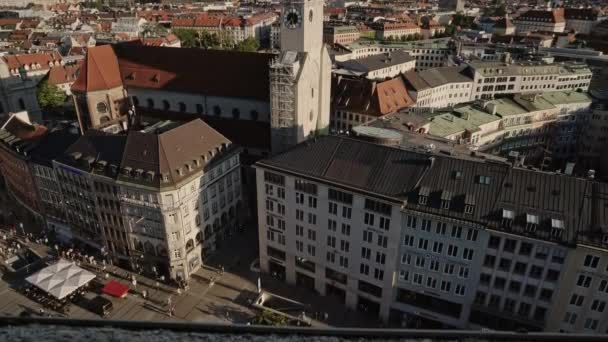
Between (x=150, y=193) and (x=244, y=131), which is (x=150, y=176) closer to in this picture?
(x=150, y=193)

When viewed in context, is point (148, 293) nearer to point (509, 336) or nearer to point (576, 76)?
point (509, 336)

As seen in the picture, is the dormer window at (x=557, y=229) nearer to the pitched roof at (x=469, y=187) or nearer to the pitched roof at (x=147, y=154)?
the pitched roof at (x=469, y=187)

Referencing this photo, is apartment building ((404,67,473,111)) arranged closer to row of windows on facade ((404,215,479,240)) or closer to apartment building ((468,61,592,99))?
apartment building ((468,61,592,99))

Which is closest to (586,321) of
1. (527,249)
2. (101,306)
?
(527,249)

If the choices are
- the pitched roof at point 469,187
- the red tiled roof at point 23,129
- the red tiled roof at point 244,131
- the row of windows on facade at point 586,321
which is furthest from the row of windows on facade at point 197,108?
the row of windows on facade at point 586,321

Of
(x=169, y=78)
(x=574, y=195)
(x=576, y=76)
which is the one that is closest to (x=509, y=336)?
(x=574, y=195)

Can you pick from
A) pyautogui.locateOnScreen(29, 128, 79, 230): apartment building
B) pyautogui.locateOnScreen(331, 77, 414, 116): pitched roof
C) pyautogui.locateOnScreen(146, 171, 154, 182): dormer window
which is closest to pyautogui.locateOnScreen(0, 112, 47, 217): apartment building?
pyautogui.locateOnScreen(29, 128, 79, 230): apartment building
